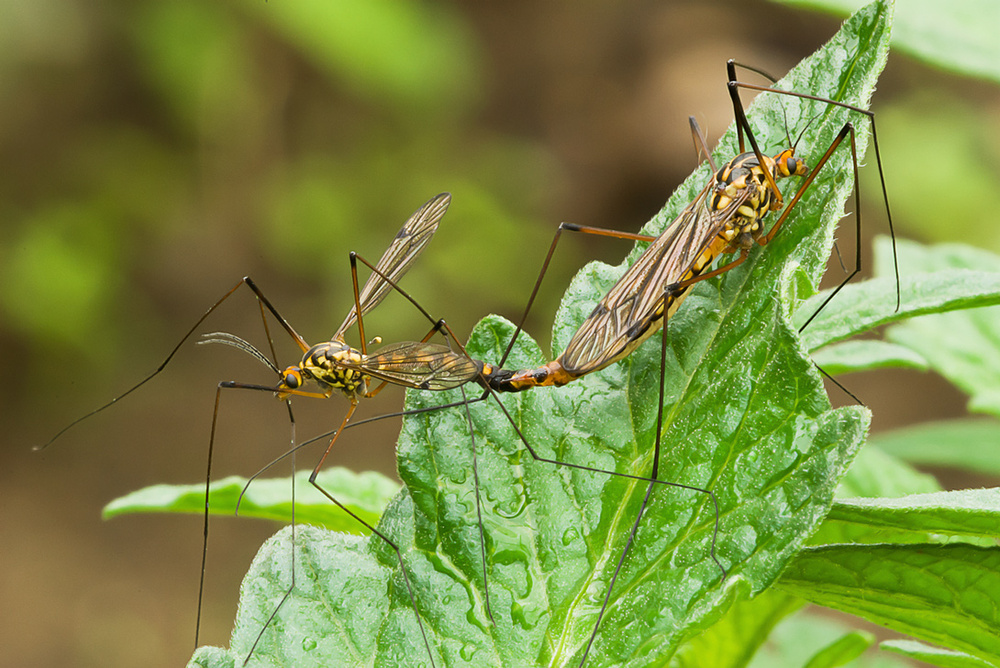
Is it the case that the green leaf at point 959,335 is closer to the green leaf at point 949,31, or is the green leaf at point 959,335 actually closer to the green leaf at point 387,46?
the green leaf at point 949,31

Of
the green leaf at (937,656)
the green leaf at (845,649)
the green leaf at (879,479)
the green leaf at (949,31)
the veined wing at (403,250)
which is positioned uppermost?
the veined wing at (403,250)

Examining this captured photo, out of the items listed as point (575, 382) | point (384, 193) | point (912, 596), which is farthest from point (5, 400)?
point (912, 596)

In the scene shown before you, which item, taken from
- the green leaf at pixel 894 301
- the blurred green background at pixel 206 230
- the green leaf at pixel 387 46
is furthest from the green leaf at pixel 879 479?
the green leaf at pixel 387 46

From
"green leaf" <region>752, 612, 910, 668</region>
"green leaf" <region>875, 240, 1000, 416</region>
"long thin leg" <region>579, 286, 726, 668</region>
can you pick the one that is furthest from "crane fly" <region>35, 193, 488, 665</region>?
"green leaf" <region>752, 612, 910, 668</region>

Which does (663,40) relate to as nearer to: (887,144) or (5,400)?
(887,144)

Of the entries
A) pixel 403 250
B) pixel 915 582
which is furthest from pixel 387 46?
pixel 915 582

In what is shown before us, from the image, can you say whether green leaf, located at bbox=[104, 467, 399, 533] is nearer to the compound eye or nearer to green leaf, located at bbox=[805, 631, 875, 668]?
the compound eye

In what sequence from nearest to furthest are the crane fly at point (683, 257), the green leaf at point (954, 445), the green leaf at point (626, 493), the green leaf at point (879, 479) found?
1. the green leaf at point (626, 493)
2. the crane fly at point (683, 257)
3. the green leaf at point (879, 479)
4. the green leaf at point (954, 445)
